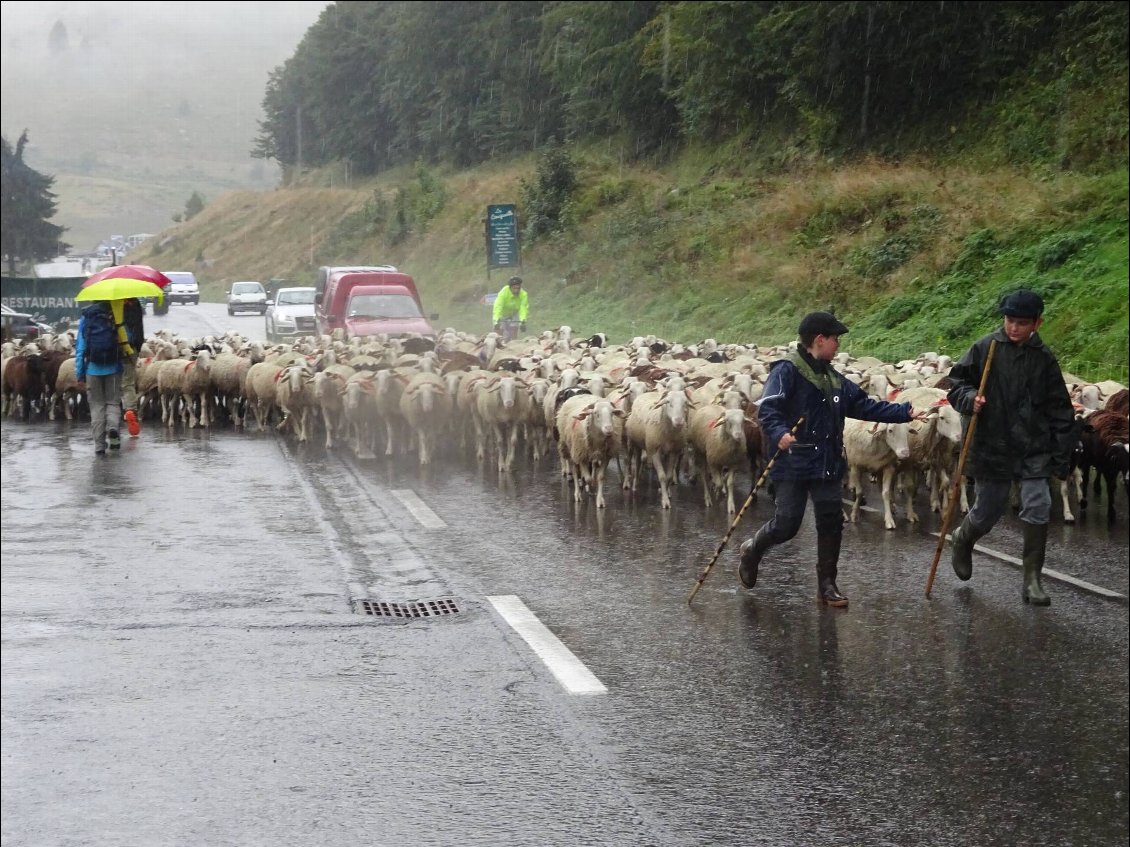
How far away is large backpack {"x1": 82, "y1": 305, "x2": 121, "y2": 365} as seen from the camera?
757 inches

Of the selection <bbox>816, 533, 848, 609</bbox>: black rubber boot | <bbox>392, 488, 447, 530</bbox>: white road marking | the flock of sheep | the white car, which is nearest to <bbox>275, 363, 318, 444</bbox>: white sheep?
the flock of sheep

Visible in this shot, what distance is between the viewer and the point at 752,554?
1040 centimetres

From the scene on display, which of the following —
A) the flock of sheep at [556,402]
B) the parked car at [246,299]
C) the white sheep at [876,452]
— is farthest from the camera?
the parked car at [246,299]

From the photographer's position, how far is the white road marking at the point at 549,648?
→ 8.21 m

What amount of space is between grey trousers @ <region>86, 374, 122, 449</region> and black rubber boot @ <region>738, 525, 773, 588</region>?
37.3 feet

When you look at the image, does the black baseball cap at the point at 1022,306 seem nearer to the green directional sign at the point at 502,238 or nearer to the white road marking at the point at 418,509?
the white road marking at the point at 418,509

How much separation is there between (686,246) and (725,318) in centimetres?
881

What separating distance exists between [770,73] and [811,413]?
37354mm

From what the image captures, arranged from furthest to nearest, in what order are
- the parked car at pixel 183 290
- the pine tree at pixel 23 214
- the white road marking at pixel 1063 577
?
the pine tree at pixel 23 214 → the parked car at pixel 183 290 → the white road marking at pixel 1063 577

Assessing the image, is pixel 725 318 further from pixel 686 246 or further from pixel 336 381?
pixel 686 246

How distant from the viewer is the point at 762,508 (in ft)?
48.6

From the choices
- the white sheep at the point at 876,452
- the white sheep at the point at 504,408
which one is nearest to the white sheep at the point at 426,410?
the white sheep at the point at 504,408

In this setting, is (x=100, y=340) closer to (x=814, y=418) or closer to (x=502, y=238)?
(x=814, y=418)

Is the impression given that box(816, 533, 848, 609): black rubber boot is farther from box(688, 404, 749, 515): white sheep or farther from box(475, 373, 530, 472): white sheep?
box(475, 373, 530, 472): white sheep
